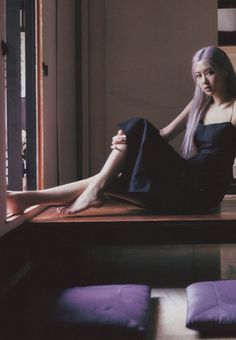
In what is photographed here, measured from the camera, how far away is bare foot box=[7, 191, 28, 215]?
2.25 m

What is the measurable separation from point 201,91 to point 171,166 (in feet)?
1.62

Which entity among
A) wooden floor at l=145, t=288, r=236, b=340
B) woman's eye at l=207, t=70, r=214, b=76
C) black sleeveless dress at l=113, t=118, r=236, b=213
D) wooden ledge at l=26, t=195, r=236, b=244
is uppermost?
woman's eye at l=207, t=70, r=214, b=76

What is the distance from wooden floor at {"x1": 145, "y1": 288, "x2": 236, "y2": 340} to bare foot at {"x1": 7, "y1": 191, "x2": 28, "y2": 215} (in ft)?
2.27

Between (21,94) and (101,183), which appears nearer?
(101,183)

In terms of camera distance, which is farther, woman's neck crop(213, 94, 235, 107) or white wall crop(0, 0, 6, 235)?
woman's neck crop(213, 94, 235, 107)

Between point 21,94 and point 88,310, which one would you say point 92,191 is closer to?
point 21,94

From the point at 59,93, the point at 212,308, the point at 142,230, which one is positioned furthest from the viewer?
the point at 59,93

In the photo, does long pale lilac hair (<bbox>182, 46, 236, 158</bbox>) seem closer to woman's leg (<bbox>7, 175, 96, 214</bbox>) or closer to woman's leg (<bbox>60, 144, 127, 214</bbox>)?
woman's leg (<bbox>60, 144, 127, 214</bbox>)

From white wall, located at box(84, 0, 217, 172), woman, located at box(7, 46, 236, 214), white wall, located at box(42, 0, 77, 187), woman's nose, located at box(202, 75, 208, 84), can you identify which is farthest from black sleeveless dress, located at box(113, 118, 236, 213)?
white wall, located at box(84, 0, 217, 172)

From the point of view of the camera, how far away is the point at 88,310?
169 centimetres

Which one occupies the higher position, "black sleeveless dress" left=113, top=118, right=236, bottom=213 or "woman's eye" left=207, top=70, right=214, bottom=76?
"woman's eye" left=207, top=70, right=214, bottom=76

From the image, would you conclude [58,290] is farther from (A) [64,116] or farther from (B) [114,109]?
(B) [114,109]

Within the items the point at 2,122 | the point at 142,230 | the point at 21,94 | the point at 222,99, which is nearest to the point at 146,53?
the point at 222,99

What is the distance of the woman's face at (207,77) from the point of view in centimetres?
248
